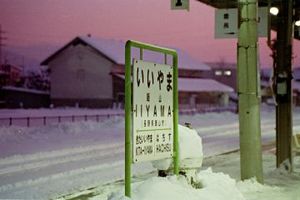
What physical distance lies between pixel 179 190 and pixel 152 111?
3.65ft

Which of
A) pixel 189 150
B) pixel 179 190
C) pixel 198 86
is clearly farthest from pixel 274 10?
pixel 198 86

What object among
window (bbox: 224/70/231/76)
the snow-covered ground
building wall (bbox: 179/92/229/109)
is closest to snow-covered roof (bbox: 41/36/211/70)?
building wall (bbox: 179/92/229/109)

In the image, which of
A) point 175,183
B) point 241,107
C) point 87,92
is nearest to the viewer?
point 175,183

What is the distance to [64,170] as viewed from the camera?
39.9 ft

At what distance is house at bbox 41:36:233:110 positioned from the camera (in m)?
51.1

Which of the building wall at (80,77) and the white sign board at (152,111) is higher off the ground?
the building wall at (80,77)

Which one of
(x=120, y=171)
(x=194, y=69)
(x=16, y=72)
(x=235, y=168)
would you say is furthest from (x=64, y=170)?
(x=16, y=72)

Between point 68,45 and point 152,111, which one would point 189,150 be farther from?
point 68,45

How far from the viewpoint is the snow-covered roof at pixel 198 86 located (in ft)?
177

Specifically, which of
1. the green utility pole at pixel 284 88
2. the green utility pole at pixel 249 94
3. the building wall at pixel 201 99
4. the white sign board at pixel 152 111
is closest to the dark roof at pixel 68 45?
the building wall at pixel 201 99

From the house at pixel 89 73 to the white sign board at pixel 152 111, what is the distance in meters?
42.8

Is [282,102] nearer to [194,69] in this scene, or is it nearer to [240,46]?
[240,46]

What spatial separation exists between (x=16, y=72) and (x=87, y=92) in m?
30.5

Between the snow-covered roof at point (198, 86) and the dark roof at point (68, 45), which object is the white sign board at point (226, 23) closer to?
the dark roof at point (68, 45)
